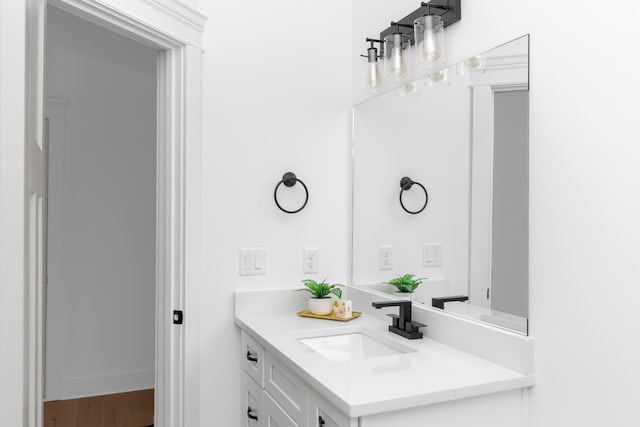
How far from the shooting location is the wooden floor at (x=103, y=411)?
311 cm

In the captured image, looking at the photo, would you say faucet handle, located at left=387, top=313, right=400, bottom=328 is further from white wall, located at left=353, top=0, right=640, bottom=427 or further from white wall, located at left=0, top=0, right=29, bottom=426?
white wall, located at left=0, top=0, right=29, bottom=426

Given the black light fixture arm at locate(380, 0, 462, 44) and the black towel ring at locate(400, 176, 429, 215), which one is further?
the black towel ring at locate(400, 176, 429, 215)

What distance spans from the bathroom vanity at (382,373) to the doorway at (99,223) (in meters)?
1.75

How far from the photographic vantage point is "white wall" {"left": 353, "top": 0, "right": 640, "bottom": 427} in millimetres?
1152

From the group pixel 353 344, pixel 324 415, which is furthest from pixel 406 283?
pixel 324 415

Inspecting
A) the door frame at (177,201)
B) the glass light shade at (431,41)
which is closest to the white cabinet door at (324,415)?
the door frame at (177,201)

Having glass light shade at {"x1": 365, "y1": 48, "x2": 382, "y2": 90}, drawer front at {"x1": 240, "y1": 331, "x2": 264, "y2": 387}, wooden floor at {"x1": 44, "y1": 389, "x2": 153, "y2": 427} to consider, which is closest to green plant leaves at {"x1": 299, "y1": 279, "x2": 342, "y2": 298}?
drawer front at {"x1": 240, "y1": 331, "x2": 264, "y2": 387}

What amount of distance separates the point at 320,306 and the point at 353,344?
0.97 ft

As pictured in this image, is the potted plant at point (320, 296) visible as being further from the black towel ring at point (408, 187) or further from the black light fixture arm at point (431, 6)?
the black light fixture arm at point (431, 6)

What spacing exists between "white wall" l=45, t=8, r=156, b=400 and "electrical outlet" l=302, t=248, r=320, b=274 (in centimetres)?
187

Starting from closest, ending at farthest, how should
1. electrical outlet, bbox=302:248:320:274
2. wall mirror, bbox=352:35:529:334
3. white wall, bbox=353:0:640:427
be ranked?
white wall, bbox=353:0:640:427 < wall mirror, bbox=352:35:529:334 < electrical outlet, bbox=302:248:320:274

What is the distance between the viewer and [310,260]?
2285 mm

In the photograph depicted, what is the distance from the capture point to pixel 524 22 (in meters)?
1.44

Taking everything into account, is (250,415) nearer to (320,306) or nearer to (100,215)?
(320,306)
